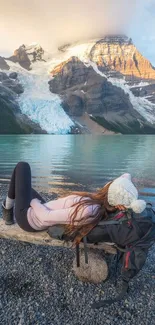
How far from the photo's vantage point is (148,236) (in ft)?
17.2

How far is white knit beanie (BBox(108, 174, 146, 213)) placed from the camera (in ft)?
17.1

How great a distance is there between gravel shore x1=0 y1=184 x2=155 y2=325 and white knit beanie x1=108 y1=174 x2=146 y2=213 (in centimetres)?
195

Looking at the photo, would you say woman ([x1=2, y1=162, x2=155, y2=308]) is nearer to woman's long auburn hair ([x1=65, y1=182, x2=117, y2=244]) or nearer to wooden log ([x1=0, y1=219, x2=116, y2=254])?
woman's long auburn hair ([x1=65, y1=182, x2=117, y2=244])

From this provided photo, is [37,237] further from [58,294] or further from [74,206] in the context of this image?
[74,206]

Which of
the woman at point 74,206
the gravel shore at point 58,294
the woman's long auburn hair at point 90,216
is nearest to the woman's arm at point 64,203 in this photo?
the woman at point 74,206

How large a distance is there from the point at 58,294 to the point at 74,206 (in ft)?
6.02

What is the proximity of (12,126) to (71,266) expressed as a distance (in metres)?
186

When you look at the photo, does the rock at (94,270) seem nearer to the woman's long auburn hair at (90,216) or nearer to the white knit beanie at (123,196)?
the woman's long auburn hair at (90,216)

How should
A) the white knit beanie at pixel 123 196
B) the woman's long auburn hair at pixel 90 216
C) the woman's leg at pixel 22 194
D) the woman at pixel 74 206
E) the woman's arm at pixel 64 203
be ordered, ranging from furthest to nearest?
the woman's leg at pixel 22 194
the woman's arm at pixel 64 203
the woman's long auburn hair at pixel 90 216
the woman at pixel 74 206
the white knit beanie at pixel 123 196

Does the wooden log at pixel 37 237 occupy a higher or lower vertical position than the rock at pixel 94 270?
higher

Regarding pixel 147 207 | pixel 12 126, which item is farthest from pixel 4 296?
pixel 12 126

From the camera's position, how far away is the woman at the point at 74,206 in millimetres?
5379

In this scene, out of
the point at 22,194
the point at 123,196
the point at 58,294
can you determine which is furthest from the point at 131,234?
the point at 22,194

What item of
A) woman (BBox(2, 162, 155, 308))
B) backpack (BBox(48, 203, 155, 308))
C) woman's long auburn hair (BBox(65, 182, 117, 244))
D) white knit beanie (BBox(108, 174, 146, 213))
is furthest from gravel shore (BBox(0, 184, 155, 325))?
white knit beanie (BBox(108, 174, 146, 213))
